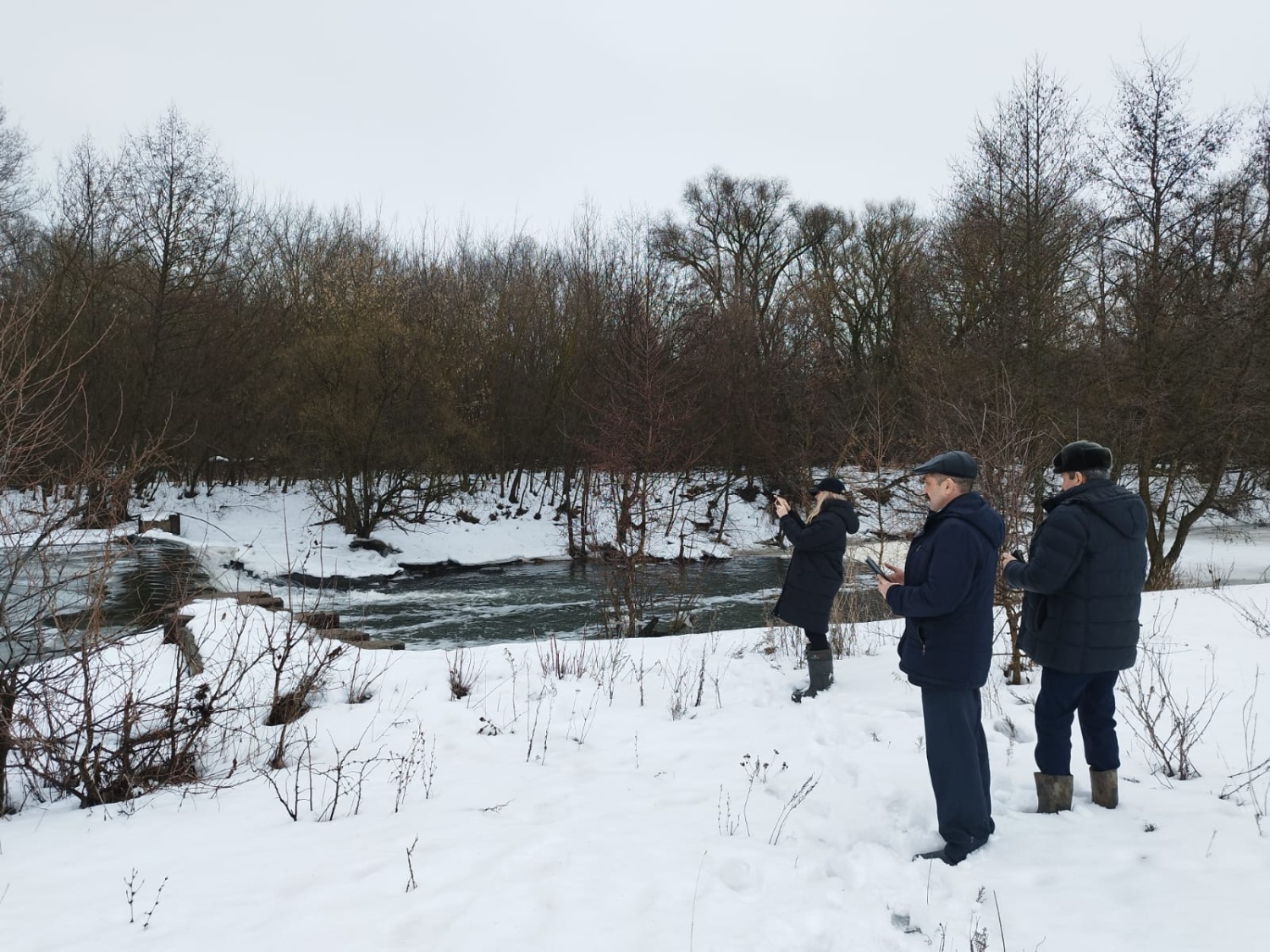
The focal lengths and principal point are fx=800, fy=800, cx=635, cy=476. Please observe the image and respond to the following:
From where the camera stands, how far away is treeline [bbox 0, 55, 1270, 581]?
1670 centimetres

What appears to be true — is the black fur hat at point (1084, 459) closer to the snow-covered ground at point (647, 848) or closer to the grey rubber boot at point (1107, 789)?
the grey rubber boot at point (1107, 789)

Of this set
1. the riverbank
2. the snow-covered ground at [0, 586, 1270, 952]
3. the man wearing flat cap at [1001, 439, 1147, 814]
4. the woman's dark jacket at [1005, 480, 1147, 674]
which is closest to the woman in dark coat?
the snow-covered ground at [0, 586, 1270, 952]

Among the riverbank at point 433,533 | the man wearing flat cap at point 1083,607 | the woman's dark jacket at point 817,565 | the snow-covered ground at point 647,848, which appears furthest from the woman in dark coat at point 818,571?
the riverbank at point 433,533

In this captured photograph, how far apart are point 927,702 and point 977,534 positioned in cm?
82

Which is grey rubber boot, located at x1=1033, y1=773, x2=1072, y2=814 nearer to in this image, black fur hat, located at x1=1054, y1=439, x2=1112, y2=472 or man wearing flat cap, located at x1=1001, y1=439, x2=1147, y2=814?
man wearing flat cap, located at x1=1001, y1=439, x2=1147, y2=814

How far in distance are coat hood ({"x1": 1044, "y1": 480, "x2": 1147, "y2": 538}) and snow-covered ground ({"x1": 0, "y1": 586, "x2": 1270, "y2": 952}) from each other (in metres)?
1.40

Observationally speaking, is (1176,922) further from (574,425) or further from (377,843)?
(574,425)

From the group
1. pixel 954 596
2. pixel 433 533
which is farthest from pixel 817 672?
pixel 433 533

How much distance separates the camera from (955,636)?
11.7 ft

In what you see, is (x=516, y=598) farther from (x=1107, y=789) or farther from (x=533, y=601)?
(x=1107, y=789)

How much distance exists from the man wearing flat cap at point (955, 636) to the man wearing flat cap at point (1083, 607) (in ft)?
1.03

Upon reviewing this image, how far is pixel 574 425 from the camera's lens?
28469 mm

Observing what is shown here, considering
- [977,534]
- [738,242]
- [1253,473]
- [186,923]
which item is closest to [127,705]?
[186,923]

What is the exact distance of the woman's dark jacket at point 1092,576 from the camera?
11.9 feet
